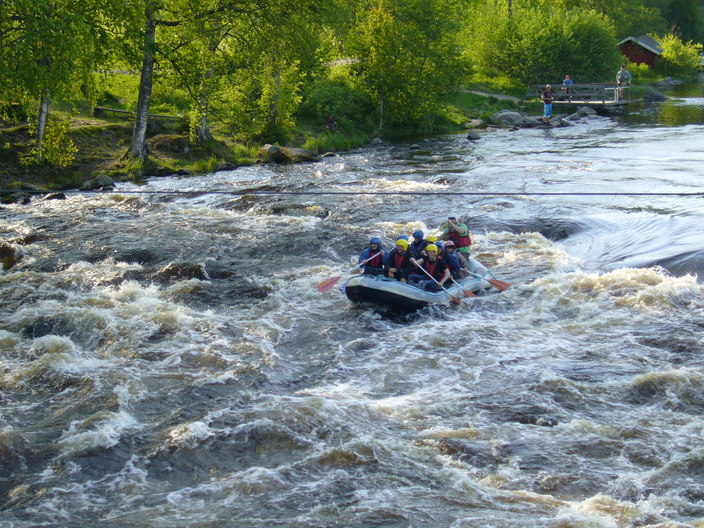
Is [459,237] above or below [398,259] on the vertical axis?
above

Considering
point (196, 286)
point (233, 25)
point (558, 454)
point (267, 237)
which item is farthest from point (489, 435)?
point (233, 25)

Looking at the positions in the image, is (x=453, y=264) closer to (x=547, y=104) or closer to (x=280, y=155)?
(x=280, y=155)

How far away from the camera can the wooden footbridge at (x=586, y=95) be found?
128 ft

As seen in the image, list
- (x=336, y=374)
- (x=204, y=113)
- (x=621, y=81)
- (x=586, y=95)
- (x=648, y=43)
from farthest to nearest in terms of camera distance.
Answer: (x=648, y=43) < (x=621, y=81) < (x=586, y=95) < (x=204, y=113) < (x=336, y=374)

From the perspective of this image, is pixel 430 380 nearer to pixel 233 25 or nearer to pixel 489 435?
pixel 489 435

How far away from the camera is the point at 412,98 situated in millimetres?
31953

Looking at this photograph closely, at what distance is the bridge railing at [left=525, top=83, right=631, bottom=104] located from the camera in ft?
130

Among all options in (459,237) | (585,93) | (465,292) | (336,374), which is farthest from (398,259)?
(585,93)

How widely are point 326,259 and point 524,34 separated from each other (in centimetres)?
3523

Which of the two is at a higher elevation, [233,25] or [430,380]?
[233,25]

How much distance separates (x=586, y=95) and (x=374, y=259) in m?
31.3

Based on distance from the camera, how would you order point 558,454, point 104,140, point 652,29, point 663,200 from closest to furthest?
1. point 558,454
2. point 663,200
3. point 104,140
4. point 652,29

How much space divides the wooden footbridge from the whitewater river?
2181cm

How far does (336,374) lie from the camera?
9.98 metres
